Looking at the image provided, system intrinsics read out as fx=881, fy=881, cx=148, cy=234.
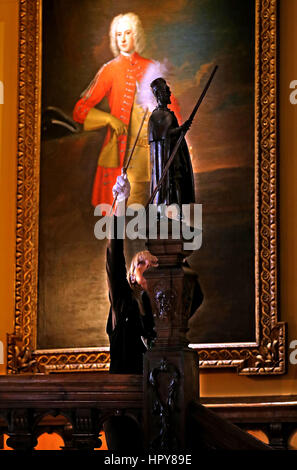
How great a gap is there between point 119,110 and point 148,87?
301 millimetres

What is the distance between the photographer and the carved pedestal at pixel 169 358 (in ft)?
11.2

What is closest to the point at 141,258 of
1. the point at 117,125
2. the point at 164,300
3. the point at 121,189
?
the point at 117,125

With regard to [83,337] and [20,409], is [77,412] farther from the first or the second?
[83,337]

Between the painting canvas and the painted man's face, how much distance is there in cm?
10

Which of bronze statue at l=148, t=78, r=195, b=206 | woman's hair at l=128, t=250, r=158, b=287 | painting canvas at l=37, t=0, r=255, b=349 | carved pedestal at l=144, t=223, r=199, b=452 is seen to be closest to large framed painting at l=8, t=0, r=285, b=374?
painting canvas at l=37, t=0, r=255, b=349

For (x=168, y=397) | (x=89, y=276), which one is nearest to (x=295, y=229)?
(x=89, y=276)

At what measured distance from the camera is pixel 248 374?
6379mm

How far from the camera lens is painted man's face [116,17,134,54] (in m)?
7.25

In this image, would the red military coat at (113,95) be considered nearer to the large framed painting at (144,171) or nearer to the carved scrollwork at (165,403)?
the large framed painting at (144,171)

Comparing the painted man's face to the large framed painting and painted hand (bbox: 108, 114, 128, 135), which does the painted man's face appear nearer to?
the large framed painting

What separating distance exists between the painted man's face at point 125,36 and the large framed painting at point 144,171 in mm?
73

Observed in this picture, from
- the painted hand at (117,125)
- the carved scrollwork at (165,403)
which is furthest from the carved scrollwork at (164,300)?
the painted hand at (117,125)

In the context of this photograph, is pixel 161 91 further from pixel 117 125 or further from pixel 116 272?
pixel 117 125

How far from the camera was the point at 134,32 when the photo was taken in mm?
7250
